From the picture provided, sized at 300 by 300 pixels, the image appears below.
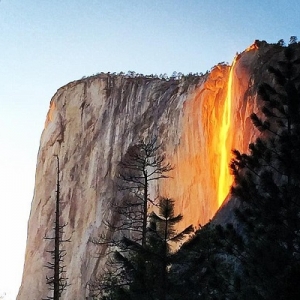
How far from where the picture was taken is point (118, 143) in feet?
131

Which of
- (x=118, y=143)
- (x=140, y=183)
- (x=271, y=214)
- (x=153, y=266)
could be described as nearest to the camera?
(x=271, y=214)

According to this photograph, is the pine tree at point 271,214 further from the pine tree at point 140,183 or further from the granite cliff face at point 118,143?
the granite cliff face at point 118,143

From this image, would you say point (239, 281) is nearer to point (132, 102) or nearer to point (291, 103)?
point (291, 103)

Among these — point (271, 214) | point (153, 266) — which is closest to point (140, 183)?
point (153, 266)

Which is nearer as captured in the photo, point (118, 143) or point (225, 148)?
point (225, 148)

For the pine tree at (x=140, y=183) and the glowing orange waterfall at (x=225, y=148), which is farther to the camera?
the glowing orange waterfall at (x=225, y=148)

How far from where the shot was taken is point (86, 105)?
43875 millimetres

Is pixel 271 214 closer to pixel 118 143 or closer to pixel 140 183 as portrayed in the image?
pixel 140 183

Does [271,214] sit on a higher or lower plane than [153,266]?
higher

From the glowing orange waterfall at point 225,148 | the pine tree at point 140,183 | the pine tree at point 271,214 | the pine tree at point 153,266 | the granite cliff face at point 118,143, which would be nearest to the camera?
the pine tree at point 271,214

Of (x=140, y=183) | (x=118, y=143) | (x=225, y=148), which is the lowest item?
(x=140, y=183)

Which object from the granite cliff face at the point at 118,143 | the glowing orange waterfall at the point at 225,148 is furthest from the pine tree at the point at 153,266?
the glowing orange waterfall at the point at 225,148

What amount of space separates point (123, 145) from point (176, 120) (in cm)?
551

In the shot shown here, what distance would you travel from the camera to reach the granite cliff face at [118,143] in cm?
2961
